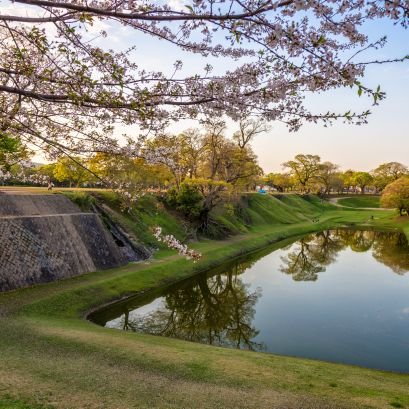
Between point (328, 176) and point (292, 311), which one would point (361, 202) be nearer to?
point (328, 176)

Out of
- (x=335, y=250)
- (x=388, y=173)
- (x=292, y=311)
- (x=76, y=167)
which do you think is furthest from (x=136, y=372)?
(x=388, y=173)

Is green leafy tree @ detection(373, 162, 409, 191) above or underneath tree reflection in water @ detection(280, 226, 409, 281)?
above

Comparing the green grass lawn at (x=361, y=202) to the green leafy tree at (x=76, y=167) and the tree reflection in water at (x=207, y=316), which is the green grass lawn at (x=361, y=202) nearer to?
the tree reflection in water at (x=207, y=316)

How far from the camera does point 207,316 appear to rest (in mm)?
21156

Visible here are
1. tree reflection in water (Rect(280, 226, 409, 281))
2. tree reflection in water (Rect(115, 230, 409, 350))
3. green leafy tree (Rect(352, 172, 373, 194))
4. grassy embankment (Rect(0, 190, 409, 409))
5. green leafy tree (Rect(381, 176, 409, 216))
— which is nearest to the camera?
grassy embankment (Rect(0, 190, 409, 409))

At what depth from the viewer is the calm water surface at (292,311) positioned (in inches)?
656

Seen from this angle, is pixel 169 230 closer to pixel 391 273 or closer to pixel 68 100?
pixel 391 273

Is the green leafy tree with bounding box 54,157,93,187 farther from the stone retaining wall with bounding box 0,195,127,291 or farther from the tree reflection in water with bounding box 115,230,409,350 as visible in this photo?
the stone retaining wall with bounding box 0,195,127,291

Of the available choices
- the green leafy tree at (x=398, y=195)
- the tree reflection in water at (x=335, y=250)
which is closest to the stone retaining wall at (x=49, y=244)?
the tree reflection in water at (x=335, y=250)

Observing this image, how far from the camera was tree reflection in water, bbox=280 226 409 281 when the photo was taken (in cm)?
3316

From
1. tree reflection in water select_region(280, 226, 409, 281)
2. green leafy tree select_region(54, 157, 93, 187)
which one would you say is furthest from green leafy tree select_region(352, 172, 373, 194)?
green leafy tree select_region(54, 157, 93, 187)

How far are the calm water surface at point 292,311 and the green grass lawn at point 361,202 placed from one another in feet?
260

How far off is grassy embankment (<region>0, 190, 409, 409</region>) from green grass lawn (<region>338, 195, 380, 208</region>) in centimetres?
10227

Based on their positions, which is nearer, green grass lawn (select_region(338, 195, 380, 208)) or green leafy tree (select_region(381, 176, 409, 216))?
green leafy tree (select_region(381, 176, 409, 216))
